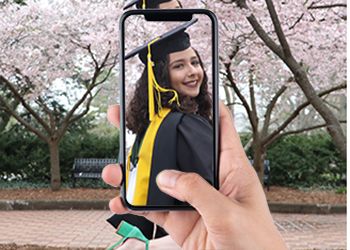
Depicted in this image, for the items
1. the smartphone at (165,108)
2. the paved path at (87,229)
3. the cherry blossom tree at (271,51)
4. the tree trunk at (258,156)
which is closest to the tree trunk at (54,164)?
the paved path at (87,229)

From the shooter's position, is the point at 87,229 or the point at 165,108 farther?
the point at 87,229

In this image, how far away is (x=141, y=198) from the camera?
1142 mm

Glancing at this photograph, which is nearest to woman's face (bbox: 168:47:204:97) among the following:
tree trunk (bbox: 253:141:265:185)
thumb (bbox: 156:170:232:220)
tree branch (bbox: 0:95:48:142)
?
thumb (bbox: 156:170:232:220)

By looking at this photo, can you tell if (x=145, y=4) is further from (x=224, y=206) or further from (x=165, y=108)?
(x=224, y=206)

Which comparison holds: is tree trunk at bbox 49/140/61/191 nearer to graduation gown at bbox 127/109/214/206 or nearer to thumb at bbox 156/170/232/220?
graduation gown at bbox 127/109/214/206

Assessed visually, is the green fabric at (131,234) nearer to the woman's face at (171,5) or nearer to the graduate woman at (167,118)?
the graduate woman at (167,118)

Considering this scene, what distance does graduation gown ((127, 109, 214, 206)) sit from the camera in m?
1.13

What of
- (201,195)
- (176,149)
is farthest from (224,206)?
(176,149)

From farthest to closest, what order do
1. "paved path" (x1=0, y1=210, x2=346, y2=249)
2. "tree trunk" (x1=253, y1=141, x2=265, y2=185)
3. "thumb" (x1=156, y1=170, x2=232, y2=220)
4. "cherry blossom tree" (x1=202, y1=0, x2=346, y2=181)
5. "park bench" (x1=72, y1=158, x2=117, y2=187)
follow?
1. "park bench" (x1=72, y1=158, x2=117, y2=187)
2. "tree trunk" (x1=253, y1=141, x2=265, y2=185)
3. "cherry blossom tree" (x1=202, y1=0, x2=346, y2=181)
4. "paved path" (x1=0, y1=210, x2=346, y2=249)
5. "thumb" (x1=156, y1=170, x2=232, y2=220)

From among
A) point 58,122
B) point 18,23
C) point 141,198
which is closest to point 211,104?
point 141,198

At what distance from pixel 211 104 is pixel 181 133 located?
0.28 feet

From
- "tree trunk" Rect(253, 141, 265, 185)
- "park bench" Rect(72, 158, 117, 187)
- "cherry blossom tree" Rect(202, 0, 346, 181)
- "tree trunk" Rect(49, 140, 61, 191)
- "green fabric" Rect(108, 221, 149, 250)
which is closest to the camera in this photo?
"green fabric" Rect(108, 221, 149, 250)

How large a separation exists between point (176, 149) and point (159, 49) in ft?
0.68

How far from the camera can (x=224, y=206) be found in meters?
0.99
